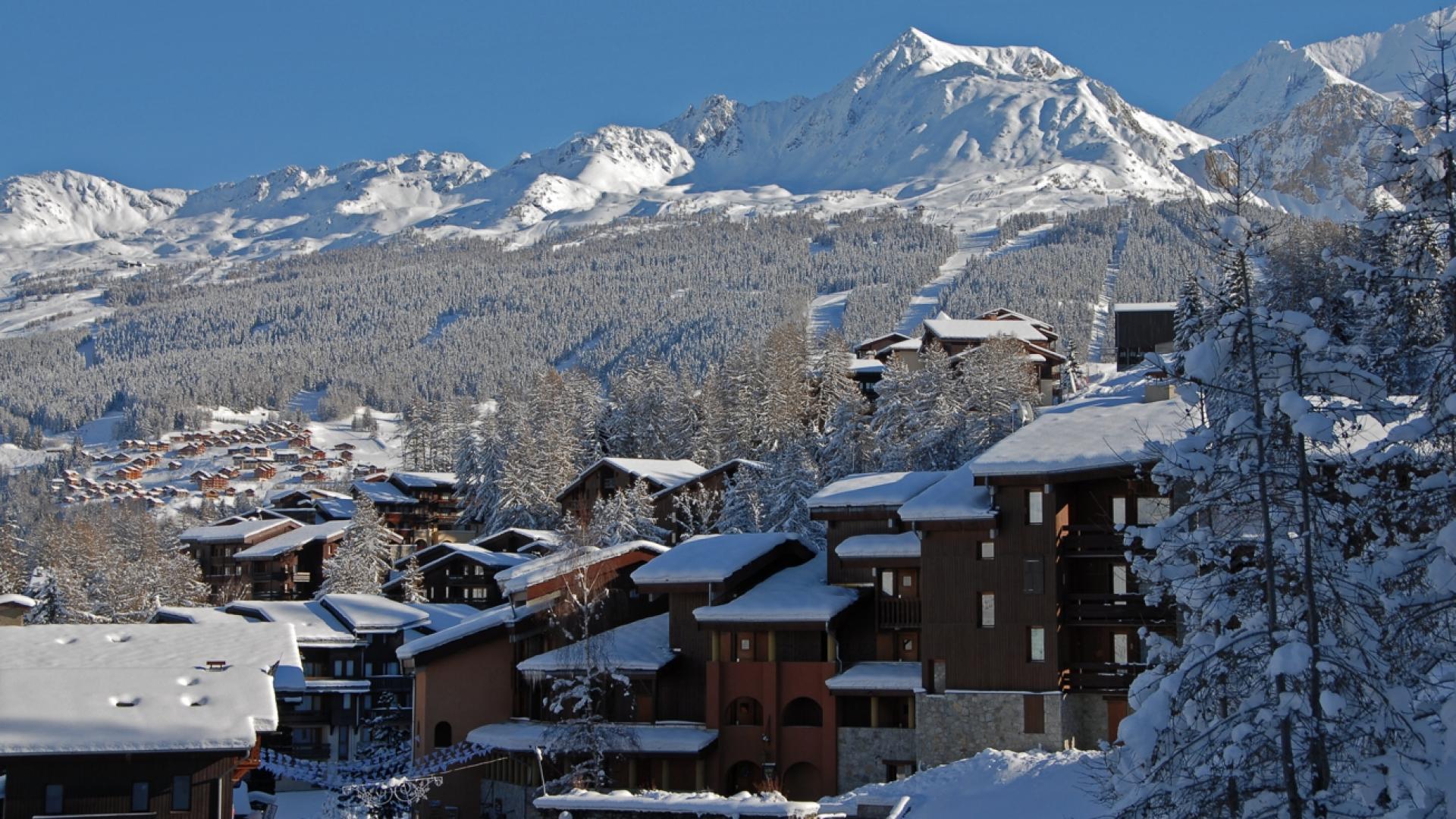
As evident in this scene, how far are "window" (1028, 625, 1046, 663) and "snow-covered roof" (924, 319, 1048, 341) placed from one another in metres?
62.3

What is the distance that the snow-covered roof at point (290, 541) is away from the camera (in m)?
107

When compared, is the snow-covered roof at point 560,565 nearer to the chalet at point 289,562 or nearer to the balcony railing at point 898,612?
the balcony railing at point 898,612

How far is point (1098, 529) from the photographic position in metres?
40.4

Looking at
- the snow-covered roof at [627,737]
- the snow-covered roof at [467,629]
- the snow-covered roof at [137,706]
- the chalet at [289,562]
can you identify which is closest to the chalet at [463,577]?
the chalet at [289,562]

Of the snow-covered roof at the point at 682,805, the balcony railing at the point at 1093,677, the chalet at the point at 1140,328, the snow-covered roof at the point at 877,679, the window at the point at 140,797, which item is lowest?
the window at the point at 140,797

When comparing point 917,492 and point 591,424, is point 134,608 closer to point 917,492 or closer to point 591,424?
A: point 591,424

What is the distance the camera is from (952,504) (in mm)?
41438

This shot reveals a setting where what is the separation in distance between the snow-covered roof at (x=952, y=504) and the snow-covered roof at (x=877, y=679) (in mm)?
4501

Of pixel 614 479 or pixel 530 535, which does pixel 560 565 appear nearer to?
pixel 614 479

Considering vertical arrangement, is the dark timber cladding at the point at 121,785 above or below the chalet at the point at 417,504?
below

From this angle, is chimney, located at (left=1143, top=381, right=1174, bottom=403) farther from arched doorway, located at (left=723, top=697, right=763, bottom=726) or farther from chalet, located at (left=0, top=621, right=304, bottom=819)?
chalet, located at (left=0, top=621, right=304, bottom=819)

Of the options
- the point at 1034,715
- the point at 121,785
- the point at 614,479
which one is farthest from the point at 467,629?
the point at 614,479

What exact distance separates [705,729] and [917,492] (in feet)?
30.4

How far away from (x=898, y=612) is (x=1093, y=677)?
21.4 feet
